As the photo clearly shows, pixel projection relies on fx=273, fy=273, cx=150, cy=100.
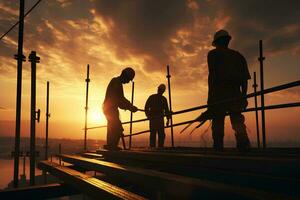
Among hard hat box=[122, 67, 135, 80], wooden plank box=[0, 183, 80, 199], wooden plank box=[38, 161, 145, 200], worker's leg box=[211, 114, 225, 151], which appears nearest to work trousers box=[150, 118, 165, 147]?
hard hat box=[122, 67, 135, 80]

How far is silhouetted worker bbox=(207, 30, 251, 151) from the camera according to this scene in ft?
16.2

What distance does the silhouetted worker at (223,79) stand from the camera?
495 centimetres

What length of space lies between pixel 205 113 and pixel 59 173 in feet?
8.84

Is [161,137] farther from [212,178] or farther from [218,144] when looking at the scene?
[212,178]

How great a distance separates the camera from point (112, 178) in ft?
13.2

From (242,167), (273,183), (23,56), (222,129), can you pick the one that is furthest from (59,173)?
(23,56)

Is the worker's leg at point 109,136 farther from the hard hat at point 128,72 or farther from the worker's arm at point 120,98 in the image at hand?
the hard hat at point 128,72

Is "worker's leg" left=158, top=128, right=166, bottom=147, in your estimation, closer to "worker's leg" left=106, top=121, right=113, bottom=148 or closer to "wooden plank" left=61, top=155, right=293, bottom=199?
"worker's leg" left=106, top=121, right=113, bottom=148

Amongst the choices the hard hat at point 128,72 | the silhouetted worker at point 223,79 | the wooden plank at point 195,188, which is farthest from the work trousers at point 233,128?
the hard hat at point 128,72

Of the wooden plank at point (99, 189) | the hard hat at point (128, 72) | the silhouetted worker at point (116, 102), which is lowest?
the wooden plank at point (99, 189)

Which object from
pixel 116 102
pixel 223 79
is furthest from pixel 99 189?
pixel 116 102

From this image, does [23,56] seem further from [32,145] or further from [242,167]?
[242,167]

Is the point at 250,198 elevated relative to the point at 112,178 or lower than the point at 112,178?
elevated

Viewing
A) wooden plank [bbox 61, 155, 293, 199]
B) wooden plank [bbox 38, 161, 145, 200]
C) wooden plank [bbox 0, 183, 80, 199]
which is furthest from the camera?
wooden plank [bbox 0, 183, 80, 199]
